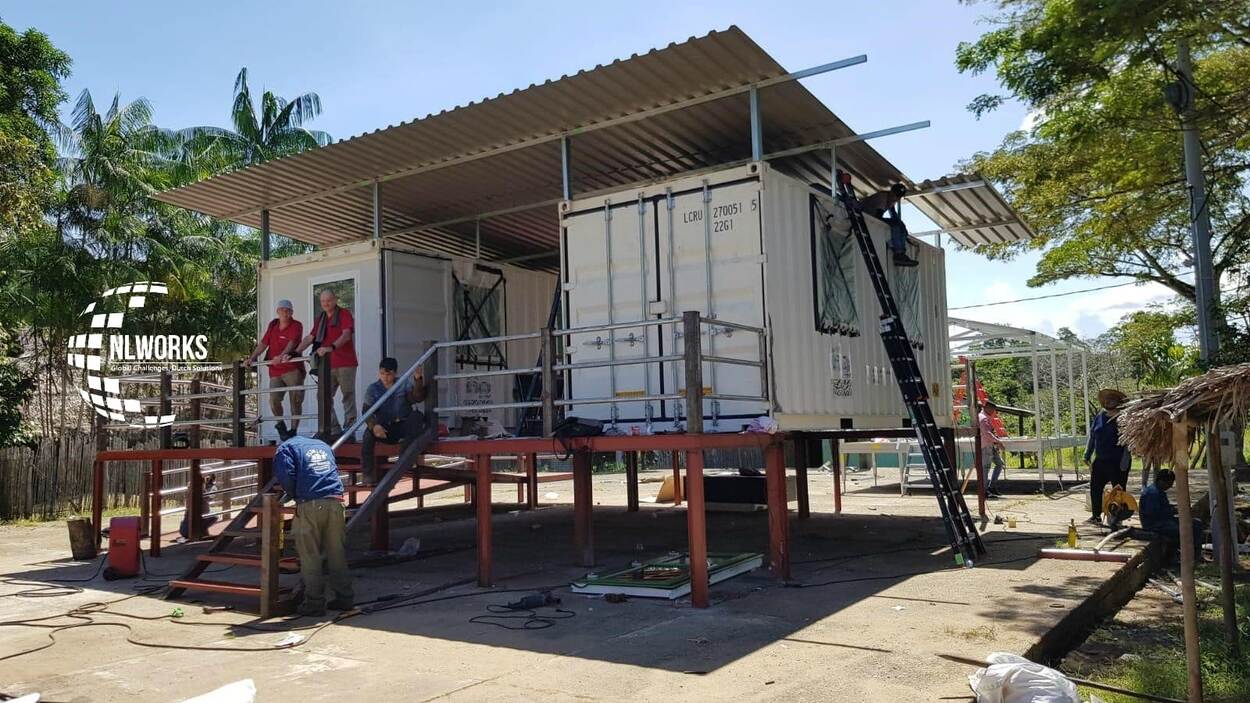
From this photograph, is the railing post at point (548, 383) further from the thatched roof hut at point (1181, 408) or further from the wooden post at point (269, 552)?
the thatched roof hut at point (1181, 408)

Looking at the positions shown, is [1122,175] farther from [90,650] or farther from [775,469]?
[90,650]

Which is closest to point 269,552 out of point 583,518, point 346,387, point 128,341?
point 346,387

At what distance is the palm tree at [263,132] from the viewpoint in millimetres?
29219

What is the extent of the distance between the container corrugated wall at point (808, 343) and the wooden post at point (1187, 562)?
12.8 feet

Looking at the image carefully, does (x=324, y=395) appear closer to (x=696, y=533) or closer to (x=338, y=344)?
(x=338, y=344)

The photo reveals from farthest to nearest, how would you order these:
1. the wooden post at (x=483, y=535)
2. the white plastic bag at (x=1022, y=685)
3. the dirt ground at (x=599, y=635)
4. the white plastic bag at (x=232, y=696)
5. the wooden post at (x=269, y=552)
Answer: the wooden post at (x=483, y=535)
the wooden post at (x=269, y=552)
the dirt ground at (x=599, y=635)
the white plastic bag at (x=1022, y=685)
the white plastic bag at (x=232, y=696)

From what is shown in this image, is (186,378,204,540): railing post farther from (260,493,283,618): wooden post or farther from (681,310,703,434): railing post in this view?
(681,310,703,434): railing post

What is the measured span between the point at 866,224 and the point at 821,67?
2956 millimetres

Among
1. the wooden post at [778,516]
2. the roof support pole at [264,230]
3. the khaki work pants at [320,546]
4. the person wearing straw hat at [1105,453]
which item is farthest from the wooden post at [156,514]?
the person wearing straw hat at [1105,453]

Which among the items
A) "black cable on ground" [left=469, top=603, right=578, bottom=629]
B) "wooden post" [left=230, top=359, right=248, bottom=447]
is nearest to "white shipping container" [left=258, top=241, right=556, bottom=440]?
"wooden post" [left=230, top=359, right=248, bottom=447]

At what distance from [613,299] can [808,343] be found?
6.73 ft

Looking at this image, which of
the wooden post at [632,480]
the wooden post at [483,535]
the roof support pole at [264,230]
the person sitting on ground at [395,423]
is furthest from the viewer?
the wooden post at [632,480]

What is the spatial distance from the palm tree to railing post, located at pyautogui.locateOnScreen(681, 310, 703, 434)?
24750 mm

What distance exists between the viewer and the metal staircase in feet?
32.7
